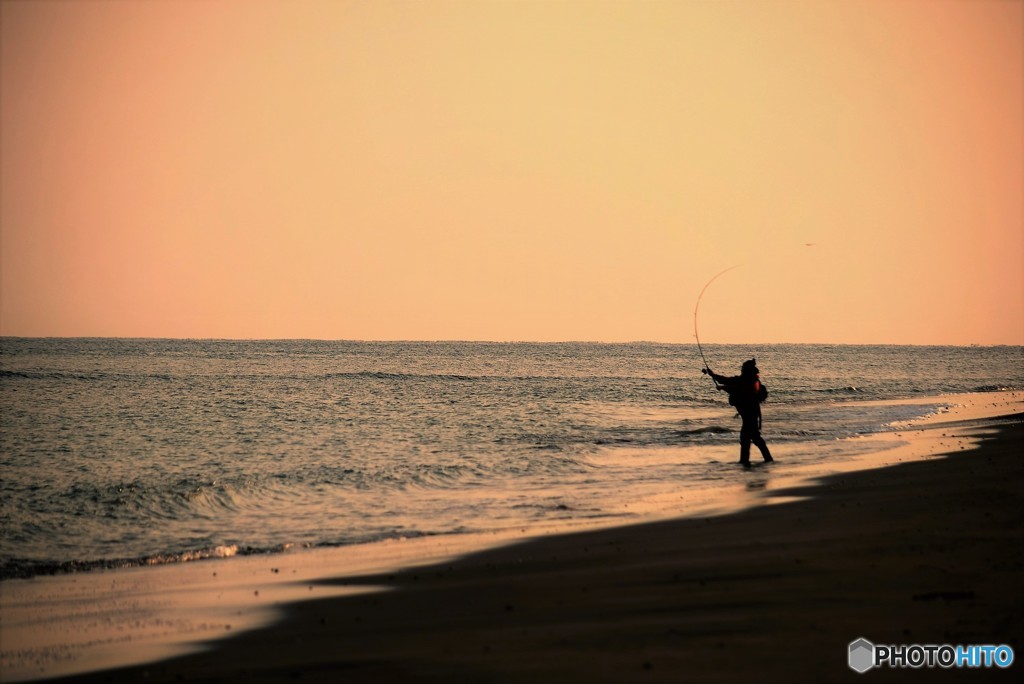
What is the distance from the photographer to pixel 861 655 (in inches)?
217

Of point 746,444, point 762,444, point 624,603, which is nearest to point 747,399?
point 746,444

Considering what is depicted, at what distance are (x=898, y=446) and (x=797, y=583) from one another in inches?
516

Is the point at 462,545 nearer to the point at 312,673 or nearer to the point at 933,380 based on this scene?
the point at 312,673

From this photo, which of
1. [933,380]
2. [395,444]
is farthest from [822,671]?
[933,380]

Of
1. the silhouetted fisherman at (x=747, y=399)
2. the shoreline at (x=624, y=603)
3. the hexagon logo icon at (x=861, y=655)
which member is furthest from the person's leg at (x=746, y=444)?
the hexagon logo icon at (x=861, y=655)

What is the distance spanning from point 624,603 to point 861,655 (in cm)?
197

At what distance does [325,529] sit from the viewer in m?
→ 12.4

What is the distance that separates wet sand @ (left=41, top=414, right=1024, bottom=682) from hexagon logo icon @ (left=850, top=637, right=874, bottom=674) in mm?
60

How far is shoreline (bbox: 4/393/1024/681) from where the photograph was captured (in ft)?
19.3

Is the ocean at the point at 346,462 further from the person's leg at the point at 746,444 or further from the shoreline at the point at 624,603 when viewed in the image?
the shoreline at the point at 624,603

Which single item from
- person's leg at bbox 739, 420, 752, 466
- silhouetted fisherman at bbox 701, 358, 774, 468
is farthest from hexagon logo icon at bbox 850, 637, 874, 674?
person's leg at bbox 739, 420, 752, 466

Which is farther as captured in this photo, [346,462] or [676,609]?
[346,462]

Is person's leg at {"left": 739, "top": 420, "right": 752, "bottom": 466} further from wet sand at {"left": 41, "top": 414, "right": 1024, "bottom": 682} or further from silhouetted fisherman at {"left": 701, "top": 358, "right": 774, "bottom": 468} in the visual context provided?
wet sand at {"left": 41, "top": 414, "right": 1024, "bottom": 682}

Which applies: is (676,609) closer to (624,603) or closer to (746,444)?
(624,603)
